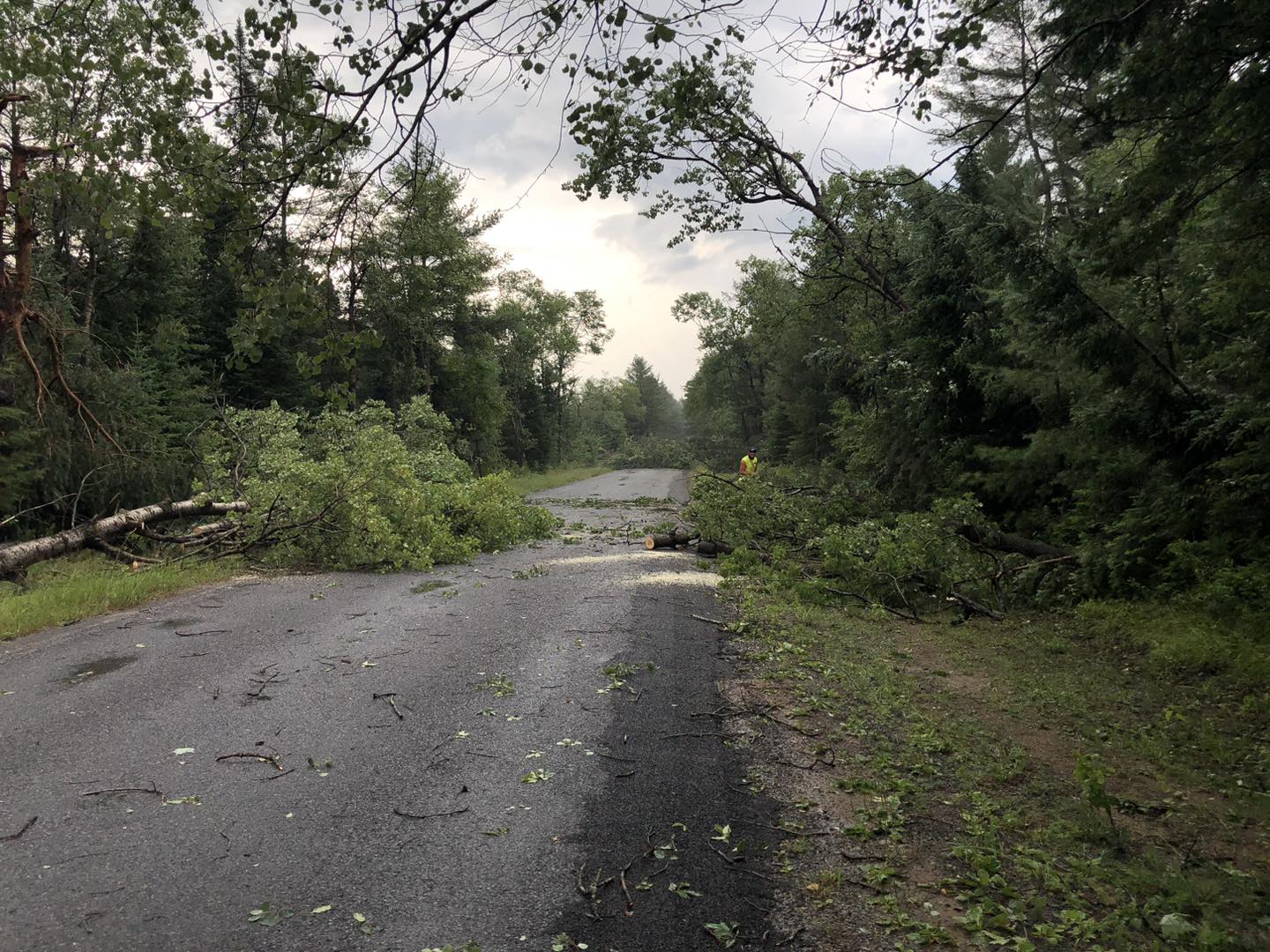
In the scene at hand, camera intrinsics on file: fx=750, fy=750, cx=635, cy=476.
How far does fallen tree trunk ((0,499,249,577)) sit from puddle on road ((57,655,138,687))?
154 inches

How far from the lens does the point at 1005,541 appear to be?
36.0 feet

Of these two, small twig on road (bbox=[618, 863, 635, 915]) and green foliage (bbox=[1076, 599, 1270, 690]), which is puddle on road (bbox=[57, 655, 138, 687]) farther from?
green foliage (bbox=[1076, 599, 1270, 690])

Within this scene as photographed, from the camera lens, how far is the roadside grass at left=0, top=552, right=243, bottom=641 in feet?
22.7

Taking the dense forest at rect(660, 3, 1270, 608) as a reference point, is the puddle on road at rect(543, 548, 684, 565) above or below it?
below

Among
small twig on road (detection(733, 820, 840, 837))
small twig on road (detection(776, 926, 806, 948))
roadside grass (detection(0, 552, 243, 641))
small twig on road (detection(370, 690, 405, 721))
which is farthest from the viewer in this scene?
roadside grass (detection(0, 552, 243, 641))

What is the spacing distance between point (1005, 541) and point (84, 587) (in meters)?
11.6

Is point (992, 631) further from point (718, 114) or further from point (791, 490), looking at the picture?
A: point (718, 114)

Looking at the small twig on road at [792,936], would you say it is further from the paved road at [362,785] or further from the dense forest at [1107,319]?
the dense forest at [1107,319]

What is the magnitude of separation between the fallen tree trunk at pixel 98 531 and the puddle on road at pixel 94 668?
12.8ft

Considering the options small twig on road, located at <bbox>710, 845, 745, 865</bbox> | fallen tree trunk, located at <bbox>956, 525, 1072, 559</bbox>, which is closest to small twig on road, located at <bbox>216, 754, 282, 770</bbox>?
small twig on road, located at <bbox>710, 845, 745, 865</bbox>

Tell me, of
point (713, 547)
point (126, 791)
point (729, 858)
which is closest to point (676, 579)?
point (713, 547)

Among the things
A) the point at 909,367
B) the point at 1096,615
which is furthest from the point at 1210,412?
the point at 909,367

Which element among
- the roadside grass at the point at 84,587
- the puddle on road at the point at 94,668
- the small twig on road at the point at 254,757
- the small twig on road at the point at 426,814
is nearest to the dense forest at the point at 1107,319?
the small twig on road at the point at 426,814

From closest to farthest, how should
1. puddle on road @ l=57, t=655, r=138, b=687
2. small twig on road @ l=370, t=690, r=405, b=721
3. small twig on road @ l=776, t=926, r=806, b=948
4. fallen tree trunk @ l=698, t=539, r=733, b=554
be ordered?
small twig on road @ l=776, t=926, r=806, b=948 → small twig on road @ l=370, t=690, r=405, b=721 → puddle on road @ l=57, t=655, r=138, b=687 → fallen tree trunk @ l=698, t=539, r=733, b=554
